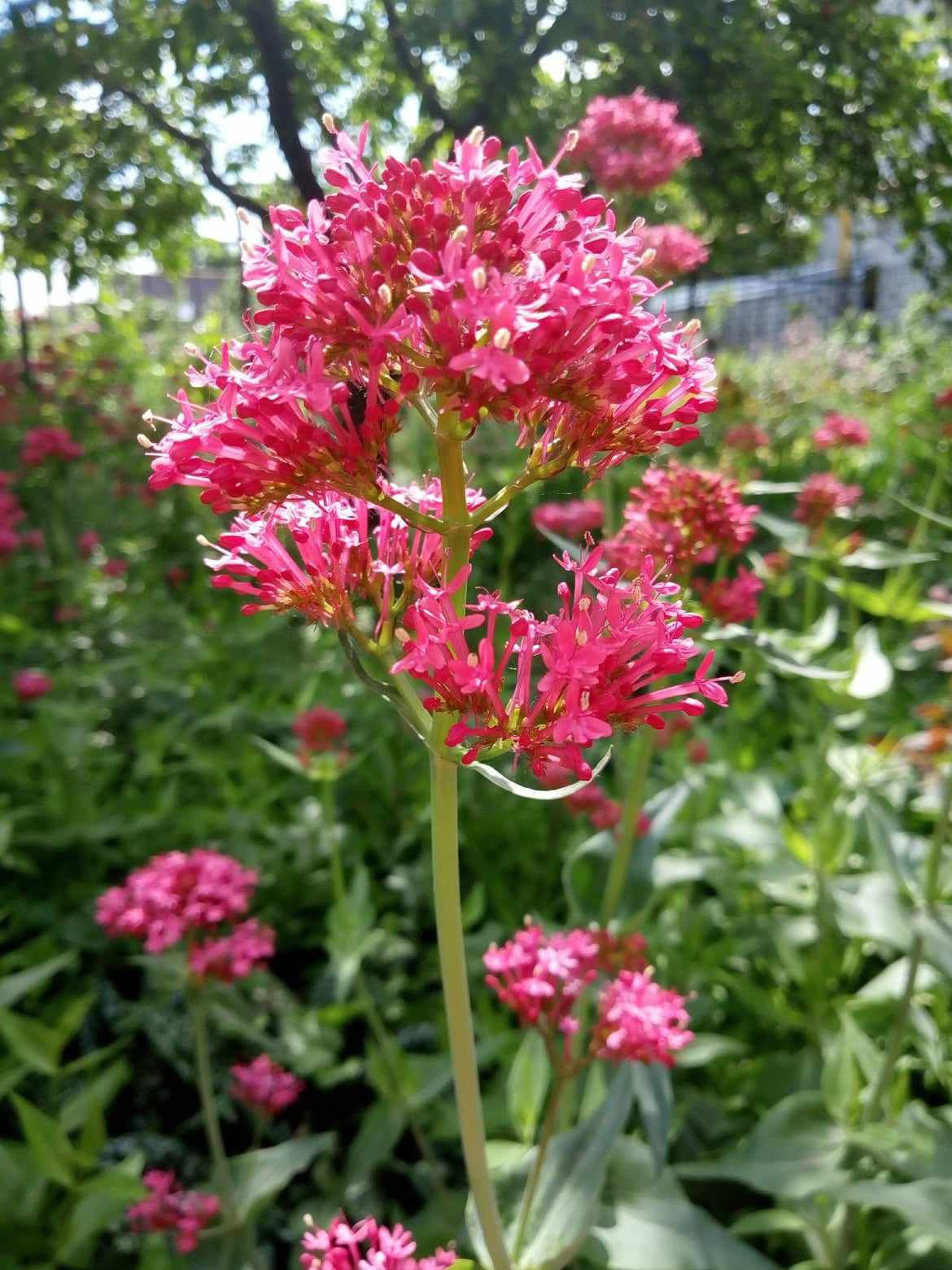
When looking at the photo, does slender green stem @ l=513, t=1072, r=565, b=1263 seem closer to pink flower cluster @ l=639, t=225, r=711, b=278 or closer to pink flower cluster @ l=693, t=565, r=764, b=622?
pink flower cluster @ l=693, t=565, r=764, b=622

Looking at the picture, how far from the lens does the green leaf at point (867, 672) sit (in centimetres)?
206

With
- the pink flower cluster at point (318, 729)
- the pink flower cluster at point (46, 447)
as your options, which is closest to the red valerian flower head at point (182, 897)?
the pink flower cluster at point (318, 729)

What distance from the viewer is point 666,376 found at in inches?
34.0

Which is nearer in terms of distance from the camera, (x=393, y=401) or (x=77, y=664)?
(x=393, y=401)

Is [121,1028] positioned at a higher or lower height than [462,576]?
lower

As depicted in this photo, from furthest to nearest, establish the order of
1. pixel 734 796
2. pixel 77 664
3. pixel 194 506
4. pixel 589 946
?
pixel 194 506 < pixel 77 664 < pixel 734 796 < pixel 589 946

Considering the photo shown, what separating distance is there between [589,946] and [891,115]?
4594mm

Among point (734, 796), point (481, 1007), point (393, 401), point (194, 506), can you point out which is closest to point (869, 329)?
point (194, 506)

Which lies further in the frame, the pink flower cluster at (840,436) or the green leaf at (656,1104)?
the pink flower cluster at (840,436)

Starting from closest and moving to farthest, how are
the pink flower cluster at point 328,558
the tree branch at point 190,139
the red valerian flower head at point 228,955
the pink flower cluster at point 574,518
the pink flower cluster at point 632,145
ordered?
the pink flower cluster at point 328,558 < the red valerian flower head at point 228,955 < the pink flower cluster at point 632,145 < the pink flower cluster at point 574,518 < the tree branch at point 190,139

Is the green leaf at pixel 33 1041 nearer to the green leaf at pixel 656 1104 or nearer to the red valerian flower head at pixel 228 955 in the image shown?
the red valerian flower head at pixel 228 955

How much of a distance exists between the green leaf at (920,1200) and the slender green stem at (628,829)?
1.71 ft

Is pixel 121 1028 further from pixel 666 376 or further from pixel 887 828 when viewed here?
pixel 666 376

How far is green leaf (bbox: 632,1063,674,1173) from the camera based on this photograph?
4.38ft
